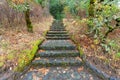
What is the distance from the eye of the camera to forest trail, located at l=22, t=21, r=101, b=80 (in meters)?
4.77

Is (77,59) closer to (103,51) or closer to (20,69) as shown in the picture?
(103,51)

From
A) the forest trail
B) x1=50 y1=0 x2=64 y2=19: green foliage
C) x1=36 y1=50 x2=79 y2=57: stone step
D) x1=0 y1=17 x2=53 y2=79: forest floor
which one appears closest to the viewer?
the forest trail

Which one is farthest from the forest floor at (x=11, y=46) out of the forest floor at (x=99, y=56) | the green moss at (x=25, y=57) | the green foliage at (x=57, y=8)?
the green foliage at (x=57, y=8)

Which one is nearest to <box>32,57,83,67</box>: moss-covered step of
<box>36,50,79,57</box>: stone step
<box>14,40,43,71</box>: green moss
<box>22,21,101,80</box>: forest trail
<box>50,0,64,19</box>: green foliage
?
<box>22,21,101,80</box>: forest trail

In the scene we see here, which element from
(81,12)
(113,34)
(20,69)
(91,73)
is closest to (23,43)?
(20,69)

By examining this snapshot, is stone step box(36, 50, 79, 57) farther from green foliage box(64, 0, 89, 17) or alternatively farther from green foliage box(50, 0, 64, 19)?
green foliage box(50, 0, 64, 19)

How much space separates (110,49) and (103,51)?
280 millimetres

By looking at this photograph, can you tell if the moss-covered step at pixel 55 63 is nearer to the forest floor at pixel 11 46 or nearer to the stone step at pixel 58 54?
the stone step at pixel 58 54

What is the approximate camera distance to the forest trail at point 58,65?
4770 mm

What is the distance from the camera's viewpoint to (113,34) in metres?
7.89

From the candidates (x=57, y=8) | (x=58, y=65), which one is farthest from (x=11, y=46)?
(x=57, y=8)

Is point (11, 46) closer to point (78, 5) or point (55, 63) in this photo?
point (55, 63)

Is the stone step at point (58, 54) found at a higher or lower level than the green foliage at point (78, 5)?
lower

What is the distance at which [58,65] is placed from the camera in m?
5.53
